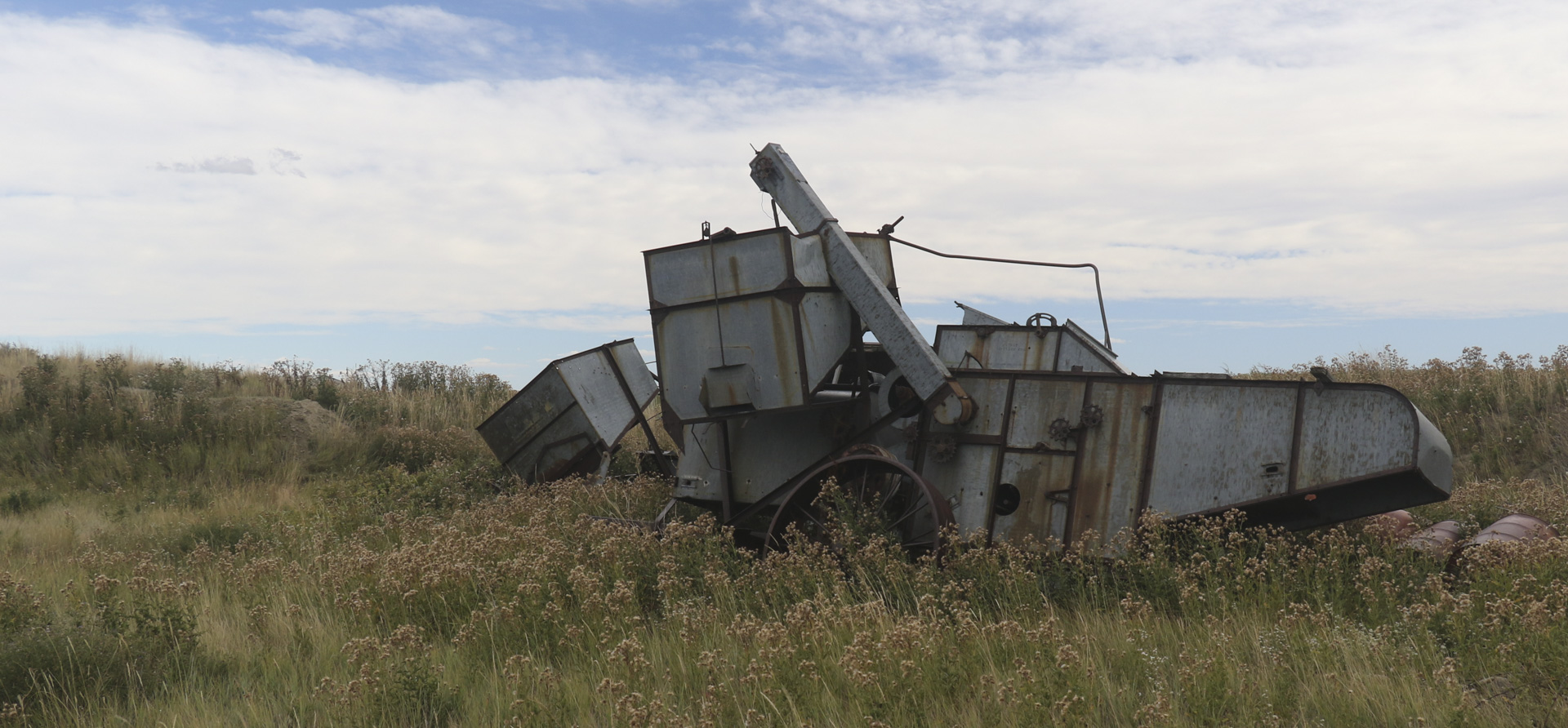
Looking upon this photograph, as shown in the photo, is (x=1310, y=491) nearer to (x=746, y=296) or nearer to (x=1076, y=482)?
(x=1076, y=482)

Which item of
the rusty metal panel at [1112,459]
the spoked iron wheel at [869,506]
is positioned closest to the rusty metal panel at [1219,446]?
the rusty metal panel at [1112,459]

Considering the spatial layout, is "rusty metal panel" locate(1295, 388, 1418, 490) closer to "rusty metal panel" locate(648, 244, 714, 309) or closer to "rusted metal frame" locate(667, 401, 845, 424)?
"rusted metal frame" locate(667, 401, 845, 424)

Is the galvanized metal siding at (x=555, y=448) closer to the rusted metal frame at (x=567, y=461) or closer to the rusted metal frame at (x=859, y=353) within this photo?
the rusted metal frame at (x=567, y=461)

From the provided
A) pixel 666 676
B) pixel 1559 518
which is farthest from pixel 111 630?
pixel 1559 518

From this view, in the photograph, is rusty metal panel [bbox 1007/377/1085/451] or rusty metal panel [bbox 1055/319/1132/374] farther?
rusty metal panel [bbox 1055/319/1132/374]

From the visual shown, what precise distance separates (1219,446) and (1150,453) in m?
0.42

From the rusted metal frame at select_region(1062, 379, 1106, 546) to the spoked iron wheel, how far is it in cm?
77

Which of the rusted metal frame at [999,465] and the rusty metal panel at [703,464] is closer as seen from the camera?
the rusted metal frame at [999,465]

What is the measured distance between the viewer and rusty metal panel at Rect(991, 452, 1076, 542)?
22.0ft

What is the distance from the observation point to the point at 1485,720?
12.5 feet

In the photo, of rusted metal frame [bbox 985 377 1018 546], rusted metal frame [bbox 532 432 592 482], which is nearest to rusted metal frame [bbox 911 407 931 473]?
rusted metal frame [bbox 985 377 1018 546]

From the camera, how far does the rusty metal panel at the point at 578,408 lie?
1030 cm

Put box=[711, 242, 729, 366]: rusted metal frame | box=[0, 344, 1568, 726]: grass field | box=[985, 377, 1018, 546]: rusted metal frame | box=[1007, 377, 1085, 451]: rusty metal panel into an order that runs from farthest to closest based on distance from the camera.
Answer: box=[711, 242, 729, 366]: rusted metal frame
box=[985, 377, 1018, 546]: rusted metal frame
box=[1007, 377, 1085, 451]: rusty metal panel
box=[0, 344, 1568, 726]: grass field

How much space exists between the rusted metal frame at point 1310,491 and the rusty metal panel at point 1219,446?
0.09 feet
